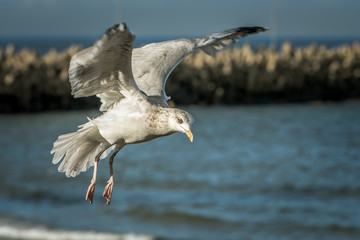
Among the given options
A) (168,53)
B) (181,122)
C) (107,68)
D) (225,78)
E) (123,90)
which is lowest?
(181,122)

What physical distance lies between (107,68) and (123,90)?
28 cm

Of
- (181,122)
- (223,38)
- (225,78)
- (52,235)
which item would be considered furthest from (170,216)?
(181,122)

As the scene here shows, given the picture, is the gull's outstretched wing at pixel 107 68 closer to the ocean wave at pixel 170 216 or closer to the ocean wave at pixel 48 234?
the ocean wave at pixel 48 234

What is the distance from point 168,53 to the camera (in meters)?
6.45

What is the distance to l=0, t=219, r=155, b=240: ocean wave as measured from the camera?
51.6ft

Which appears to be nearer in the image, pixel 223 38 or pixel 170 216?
pixel 223 38

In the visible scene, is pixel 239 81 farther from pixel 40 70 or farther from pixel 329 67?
pixel 40 70

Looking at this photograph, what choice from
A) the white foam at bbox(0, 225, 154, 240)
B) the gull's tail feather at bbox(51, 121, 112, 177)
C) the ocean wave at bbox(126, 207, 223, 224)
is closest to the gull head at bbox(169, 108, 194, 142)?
the gull's tail feather at bbox(51, 121, 112, 177)

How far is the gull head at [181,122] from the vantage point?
4895mm

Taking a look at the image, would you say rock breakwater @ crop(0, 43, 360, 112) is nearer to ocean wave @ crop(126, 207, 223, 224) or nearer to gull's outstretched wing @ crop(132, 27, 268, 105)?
ocean wave @ crop(126, 207, 223, 224)

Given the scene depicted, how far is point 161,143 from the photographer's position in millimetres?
27031

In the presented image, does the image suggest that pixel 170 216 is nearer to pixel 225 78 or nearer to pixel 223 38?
pixel 225 78

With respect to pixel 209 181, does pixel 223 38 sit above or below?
above

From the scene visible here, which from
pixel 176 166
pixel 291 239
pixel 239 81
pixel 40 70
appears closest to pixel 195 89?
pixel 239 81
